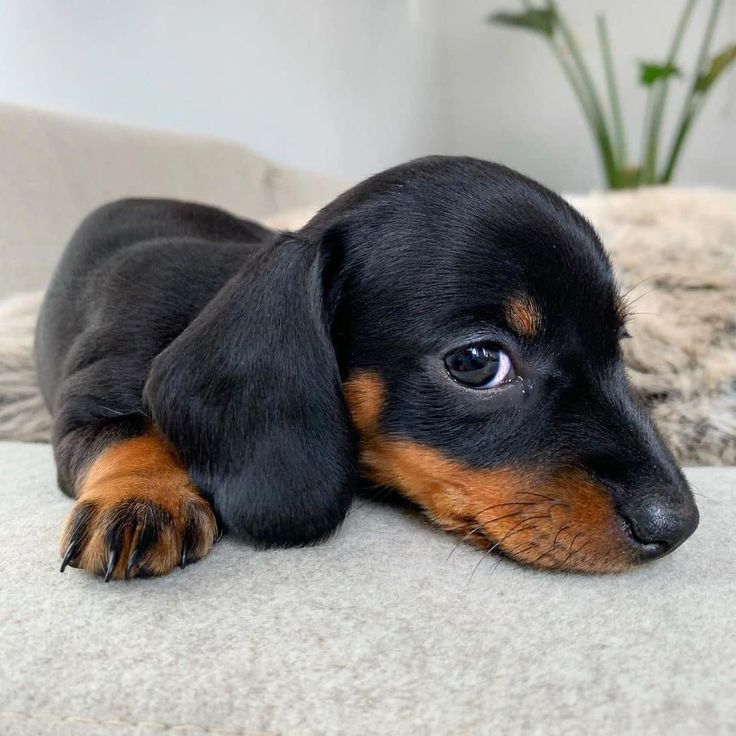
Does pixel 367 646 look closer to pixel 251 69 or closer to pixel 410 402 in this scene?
pixel 410 402

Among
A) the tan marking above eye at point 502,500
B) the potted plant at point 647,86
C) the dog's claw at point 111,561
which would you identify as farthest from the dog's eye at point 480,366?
the potted plant at point 647,86

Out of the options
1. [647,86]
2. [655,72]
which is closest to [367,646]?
[655,72]

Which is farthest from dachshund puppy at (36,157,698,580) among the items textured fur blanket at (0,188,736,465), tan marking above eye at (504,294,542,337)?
textured fur blanket at (0,188,736,465)

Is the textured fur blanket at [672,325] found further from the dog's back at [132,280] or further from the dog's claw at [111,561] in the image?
the dog's claw at [111,561]

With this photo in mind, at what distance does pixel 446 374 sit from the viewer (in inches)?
50.8

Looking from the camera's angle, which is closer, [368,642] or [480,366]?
[368,642]

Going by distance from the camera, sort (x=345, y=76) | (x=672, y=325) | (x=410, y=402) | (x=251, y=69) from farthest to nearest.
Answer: (x=345, y=76) < (x=251, y=69) < (x=672, y=325) < (x=410, y=402)

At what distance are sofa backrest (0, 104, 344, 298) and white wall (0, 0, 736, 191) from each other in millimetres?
434

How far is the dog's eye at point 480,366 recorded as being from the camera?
1276 mm

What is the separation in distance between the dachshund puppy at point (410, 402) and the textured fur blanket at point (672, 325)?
20.1 inches

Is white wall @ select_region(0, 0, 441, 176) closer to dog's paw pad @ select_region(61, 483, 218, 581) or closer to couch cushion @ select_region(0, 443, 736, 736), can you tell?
dog's paw pad @ select_region(61, 483, 218, 581)

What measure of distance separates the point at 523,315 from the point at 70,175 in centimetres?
220

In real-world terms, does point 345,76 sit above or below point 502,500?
below

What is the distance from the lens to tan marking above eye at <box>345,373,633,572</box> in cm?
→ 112
